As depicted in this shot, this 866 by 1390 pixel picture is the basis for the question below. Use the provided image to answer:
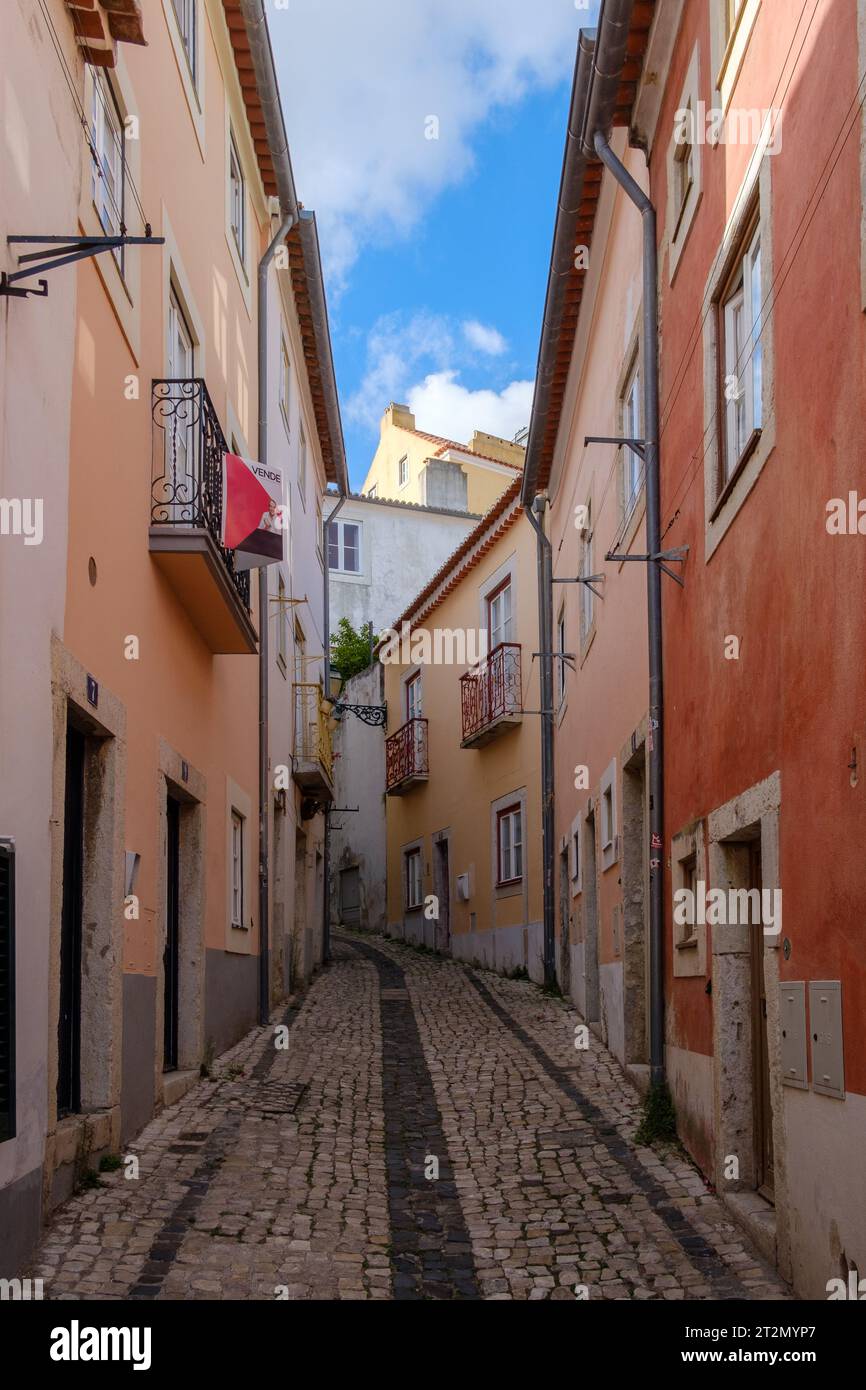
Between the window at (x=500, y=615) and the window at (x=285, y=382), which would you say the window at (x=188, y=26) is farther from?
the window at (x=500, y=615)

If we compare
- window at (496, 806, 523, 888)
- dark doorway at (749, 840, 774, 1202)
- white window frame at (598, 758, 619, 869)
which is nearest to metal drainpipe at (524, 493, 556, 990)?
window at (496, 806, 523, 888)

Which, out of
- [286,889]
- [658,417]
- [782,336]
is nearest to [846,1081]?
[782,336]

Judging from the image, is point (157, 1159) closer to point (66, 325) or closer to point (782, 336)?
point (66, 325)

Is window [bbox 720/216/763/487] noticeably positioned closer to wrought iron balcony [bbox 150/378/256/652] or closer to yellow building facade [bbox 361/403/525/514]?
wrought iron balcony [bbox 150/378/256/652]

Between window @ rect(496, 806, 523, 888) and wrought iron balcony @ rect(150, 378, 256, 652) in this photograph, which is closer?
wrought iron balcony @ rect(150, 378, 256, 652)

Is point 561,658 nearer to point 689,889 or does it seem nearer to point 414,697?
point 689,889

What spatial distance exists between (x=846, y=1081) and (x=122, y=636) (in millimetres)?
4607

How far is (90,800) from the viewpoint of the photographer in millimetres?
7605

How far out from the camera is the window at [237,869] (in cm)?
1259

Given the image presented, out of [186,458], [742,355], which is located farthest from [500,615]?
[742,355]

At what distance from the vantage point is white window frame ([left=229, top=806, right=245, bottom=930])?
12.5 meters

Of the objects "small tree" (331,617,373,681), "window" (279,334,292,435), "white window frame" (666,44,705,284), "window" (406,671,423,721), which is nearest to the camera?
"white window frame" (666,44,705,284)

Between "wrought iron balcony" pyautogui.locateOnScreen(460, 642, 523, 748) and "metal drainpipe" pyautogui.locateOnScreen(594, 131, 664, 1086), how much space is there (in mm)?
9846

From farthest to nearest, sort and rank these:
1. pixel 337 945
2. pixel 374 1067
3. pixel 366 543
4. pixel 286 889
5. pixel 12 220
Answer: pixel 366 543
pixel 337 945
pixel 286 889
pixel 374 1067
pixel 12 220
